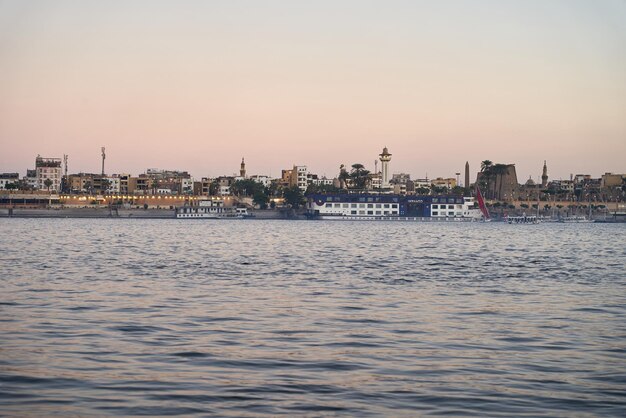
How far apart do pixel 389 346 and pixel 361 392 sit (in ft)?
19.5

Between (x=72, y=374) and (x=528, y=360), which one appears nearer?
(x=72, y=374)

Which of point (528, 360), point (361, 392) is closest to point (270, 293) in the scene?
point (528, 360)

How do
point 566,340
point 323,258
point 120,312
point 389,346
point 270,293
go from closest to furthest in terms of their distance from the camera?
point 389,346 < point 566,340 < point 120,312 < point 270,293 < point 323,258

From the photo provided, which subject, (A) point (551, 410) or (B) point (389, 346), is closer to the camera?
(A) point (551, 410)

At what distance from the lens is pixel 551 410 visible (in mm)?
17125

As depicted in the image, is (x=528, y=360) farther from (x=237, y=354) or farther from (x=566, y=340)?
(x=237, y=354)

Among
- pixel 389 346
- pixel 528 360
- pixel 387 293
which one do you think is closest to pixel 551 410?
pixel 528 360

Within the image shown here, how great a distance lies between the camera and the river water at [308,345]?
17562mm

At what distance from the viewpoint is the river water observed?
17562mm

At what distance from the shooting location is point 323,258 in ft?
Answer: 221

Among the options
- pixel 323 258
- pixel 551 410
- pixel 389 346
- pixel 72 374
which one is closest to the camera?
pixel 551 410

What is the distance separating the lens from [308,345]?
24141 mm

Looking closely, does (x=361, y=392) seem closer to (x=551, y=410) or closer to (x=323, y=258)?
(x=551, y=410)

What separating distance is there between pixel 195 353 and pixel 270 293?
52.1 ft
